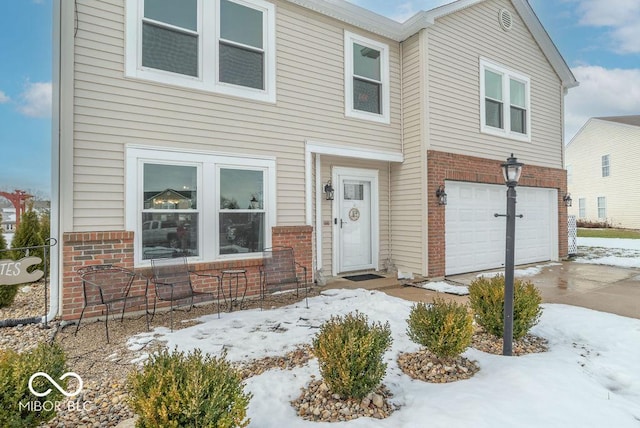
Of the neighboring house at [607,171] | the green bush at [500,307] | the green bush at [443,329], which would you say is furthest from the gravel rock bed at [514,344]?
the neighboring house at [607,171]

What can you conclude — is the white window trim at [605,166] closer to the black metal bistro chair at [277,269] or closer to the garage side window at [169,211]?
the black metal bistro chair at [277,269]

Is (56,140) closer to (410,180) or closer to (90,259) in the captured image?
(90,259)

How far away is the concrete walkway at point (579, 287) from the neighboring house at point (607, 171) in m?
15.7

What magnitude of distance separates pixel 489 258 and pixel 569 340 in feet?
15.5

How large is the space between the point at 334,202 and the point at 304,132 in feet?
5.21

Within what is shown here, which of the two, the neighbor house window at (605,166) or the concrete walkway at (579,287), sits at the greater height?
the neighbor house window at (605,166)

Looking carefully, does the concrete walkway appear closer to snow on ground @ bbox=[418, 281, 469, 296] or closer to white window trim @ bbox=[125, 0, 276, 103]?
snow on ground @ bbox=[418, 281, 469, 296]

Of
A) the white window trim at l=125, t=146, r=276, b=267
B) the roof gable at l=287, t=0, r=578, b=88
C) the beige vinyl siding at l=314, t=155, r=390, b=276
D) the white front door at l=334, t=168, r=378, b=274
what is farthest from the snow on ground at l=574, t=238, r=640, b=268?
the white window trim at l=125, t=146, r=276, b=267

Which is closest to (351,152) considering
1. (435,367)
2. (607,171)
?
(435,367)

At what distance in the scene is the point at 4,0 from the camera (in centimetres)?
554

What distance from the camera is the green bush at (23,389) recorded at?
74.6 inches

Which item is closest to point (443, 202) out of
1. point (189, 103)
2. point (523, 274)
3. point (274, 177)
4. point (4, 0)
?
point (523, 274)

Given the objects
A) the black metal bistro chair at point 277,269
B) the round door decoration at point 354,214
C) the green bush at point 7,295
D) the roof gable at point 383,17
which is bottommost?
the green bush at point 7,295

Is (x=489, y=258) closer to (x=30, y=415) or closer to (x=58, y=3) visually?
(x=30, y=415)
